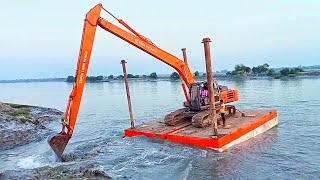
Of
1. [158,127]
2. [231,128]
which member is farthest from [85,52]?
[231,128]

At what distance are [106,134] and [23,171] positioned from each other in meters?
8.63

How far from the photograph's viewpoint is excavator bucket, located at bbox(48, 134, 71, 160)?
43.9 ft

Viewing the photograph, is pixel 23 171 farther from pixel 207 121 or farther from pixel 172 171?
pixel 207 121

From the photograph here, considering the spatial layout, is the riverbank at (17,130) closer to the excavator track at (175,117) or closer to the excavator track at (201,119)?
the excavator track at (175,117)

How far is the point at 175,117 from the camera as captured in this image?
18578 millimetres

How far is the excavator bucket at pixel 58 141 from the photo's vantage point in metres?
13.4

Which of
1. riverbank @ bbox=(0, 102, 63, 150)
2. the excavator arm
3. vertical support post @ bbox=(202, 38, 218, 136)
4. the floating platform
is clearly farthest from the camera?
riverbank @ bbox=(0, 102, 63, 150)

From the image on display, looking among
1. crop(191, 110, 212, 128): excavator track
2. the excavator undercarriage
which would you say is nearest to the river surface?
crop(191, 110, 212, 128): excavator track

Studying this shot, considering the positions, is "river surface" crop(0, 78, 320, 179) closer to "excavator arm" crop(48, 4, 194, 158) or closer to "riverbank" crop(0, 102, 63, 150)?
"riverbank" crop(0, 102, 63, 150)

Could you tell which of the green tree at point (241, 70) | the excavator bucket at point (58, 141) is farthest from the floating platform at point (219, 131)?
the green tree at point (241, 70)

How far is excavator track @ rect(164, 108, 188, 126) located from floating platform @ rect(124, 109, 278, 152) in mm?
264

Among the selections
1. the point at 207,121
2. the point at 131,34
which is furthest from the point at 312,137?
the point at 131,34

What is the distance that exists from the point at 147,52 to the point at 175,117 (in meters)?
3.73

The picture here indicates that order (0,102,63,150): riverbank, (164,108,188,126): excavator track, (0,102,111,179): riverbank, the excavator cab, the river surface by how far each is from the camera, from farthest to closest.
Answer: (0,102,63,150): riverbank → (164,108,188,126): excavator track → the excavator cab → the river surface → (0,102,111,179): riverbank
